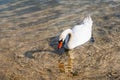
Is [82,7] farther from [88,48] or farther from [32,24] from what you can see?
[88,48]

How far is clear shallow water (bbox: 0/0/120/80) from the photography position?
8.95m

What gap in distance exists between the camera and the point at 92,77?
329 inches

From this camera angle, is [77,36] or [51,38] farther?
[51,38]

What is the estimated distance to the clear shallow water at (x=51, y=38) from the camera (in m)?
8.95

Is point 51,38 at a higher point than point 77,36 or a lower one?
lower

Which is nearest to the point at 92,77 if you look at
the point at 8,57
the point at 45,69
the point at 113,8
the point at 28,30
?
the point at 45,69

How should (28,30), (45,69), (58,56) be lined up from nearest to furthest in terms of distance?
(45,69), (58,56), (28,30)

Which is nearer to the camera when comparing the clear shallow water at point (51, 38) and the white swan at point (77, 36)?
the clear shallow water at point (51, 38)

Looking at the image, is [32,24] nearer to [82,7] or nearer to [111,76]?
[82,7]

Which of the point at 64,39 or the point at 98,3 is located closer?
the point at 64,39

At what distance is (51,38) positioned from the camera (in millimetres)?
11258

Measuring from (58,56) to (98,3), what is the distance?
542cm

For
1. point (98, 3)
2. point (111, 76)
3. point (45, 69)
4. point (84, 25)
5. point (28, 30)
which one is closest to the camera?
point (111, 76)

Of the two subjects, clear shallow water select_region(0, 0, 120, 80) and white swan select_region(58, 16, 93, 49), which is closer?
clear shallow water select_region(0, 0, 120, 80)
